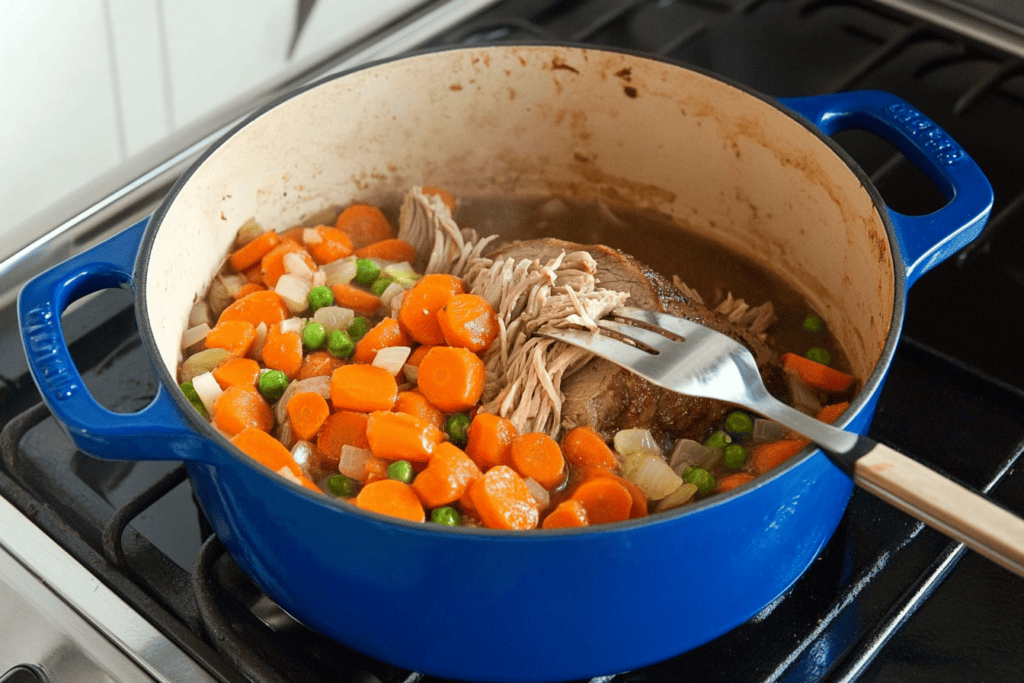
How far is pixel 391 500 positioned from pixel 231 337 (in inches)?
19.9

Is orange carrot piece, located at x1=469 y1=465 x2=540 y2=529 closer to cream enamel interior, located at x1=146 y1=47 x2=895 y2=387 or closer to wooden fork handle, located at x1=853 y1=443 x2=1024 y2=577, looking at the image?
wooden fork handle, located at x1=853 y1=443 x2=1024 y2=577

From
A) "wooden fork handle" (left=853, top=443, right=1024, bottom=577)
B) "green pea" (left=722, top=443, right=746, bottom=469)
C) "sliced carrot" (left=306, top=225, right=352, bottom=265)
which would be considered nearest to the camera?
"wooden fork handle" (left=853, top=443, right=1024, bottom=577)

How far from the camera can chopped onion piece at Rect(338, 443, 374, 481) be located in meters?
1.57

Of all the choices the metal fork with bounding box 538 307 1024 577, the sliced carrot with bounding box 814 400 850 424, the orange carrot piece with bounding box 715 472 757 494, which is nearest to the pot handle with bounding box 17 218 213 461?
the metal fork with bounding box 538 307 1024 577

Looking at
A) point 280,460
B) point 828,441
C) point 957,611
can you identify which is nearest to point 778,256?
point 957,611

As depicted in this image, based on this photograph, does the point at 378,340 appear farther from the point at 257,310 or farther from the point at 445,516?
the point at 445,516

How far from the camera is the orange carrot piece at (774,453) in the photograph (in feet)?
5.12

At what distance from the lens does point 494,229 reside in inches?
84.4

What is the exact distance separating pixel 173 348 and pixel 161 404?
48 centimetres

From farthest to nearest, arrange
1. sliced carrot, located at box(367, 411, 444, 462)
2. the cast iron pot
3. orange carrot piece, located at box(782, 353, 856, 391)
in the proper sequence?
orange carrot piece, located at box(782, 353, 856, 391) → sliced carrot, located at box(367, 411, 444, 462) → the cast iron pot

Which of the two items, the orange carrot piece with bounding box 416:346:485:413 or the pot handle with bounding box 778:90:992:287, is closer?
the pot handle with bounding box 778:90:992:287

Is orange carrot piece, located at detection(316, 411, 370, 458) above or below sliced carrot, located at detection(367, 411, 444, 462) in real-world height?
below

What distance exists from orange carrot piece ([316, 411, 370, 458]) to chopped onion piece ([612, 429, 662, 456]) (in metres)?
0.42

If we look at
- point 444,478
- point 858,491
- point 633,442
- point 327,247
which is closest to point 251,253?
point 327,247
